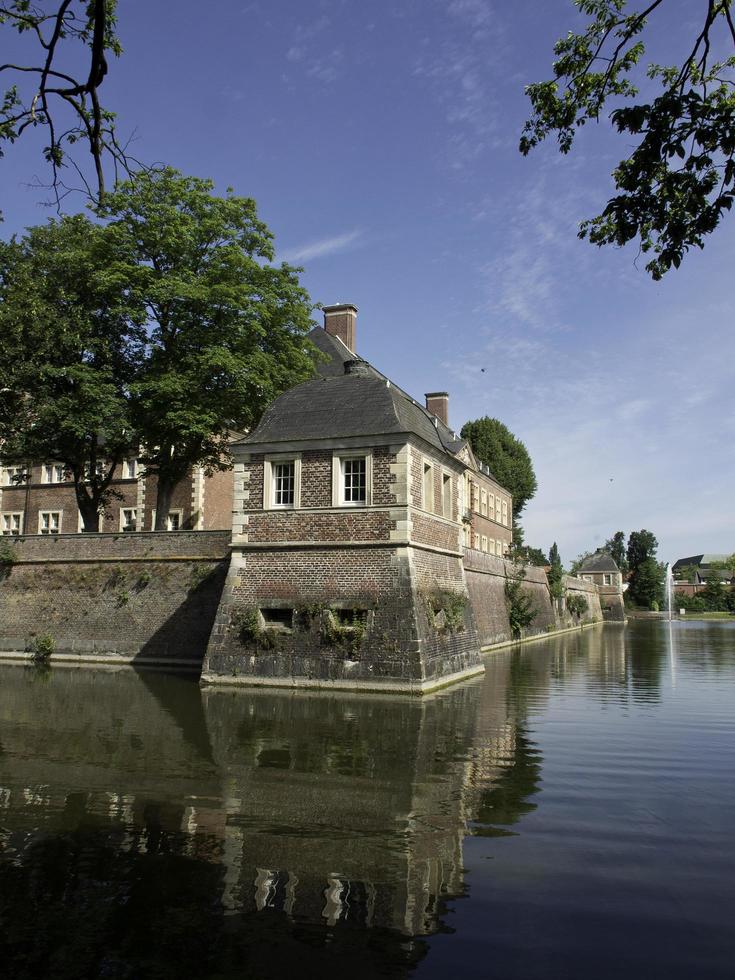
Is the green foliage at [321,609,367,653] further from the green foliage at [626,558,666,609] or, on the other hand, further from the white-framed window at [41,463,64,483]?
the green foliage at [626,558,666,609]

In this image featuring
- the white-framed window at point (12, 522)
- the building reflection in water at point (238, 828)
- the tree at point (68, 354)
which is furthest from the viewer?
the white-framed window at point (12, 522)

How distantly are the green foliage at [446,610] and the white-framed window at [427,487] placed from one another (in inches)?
87.4

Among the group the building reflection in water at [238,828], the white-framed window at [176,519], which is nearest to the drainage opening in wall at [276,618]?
the building reflection in water at [238,828]

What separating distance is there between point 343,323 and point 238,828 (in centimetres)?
2986

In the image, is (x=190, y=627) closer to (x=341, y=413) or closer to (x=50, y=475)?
(x=341, y=413)

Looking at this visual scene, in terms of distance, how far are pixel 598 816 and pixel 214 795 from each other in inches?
154

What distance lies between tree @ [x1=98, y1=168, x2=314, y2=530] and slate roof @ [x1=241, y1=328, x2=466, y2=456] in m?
4.70

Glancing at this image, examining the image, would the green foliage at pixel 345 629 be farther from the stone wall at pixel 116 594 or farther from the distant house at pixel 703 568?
the distant house at pixel 703 568

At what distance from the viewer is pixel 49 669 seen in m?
21.2

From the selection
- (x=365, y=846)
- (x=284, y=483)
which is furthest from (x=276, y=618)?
(x=365, y=846)

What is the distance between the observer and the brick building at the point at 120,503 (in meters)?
31.6

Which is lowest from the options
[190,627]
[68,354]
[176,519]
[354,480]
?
[190,627]

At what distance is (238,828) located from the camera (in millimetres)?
6656

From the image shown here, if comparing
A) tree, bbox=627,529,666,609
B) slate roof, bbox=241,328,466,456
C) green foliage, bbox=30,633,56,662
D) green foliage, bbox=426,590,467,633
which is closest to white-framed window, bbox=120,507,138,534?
green foliage, bbox=30,633,56,662
